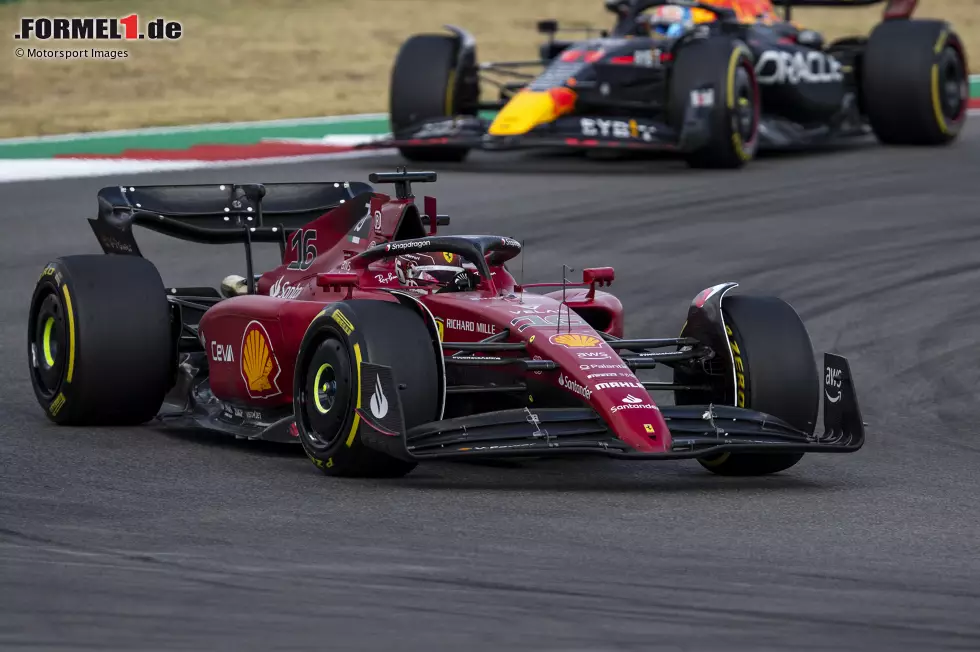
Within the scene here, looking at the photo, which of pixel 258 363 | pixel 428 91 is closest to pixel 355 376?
pixel 258 363

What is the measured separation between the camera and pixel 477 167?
19.9m

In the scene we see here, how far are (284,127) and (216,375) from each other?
49.1 feet

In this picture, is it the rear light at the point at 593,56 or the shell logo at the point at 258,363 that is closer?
the shell logo at the point at 258,363

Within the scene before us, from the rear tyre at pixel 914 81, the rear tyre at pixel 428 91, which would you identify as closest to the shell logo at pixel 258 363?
the rear tyre at pixel 428 91

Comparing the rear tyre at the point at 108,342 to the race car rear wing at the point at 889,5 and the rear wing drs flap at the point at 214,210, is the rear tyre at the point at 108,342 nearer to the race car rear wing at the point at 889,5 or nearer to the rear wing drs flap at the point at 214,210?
the rear wing drs flap at the point at 214,210

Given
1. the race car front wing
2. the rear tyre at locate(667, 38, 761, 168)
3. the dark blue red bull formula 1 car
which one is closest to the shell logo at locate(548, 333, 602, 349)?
the race car front wing

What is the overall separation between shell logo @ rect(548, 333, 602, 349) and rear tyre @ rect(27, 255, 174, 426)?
218cm

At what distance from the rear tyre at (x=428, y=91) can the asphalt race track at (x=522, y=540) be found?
7.50 m

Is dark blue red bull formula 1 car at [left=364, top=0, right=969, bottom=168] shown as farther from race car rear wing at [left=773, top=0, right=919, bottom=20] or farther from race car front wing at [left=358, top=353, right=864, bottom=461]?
race car front wing at [left=358, top=353, right=864, bottom=461]

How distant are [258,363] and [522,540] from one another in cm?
250

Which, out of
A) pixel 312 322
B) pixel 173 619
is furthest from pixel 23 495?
pixel 173 619

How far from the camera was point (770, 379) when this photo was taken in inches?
324

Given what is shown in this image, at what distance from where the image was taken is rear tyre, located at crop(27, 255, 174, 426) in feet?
29.8

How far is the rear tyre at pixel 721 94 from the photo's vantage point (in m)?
18.3
